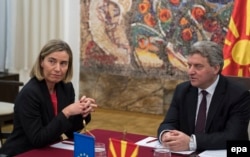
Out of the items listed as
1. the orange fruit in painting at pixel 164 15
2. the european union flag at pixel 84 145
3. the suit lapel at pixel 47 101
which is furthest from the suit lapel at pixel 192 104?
the orange fruit in painting at pixel 164 15

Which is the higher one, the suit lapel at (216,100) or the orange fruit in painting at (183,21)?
the orange fruit in painting at (183,21)

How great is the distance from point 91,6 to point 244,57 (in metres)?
2.60

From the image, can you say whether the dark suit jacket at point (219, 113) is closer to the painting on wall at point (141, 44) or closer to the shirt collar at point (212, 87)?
the shirt collar at point (212, 87)

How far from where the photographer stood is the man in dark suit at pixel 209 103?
2.34 metres

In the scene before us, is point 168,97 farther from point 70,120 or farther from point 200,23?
point 70,120

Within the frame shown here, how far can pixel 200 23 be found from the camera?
17.2 feet

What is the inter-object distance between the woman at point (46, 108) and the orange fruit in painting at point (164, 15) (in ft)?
10.4

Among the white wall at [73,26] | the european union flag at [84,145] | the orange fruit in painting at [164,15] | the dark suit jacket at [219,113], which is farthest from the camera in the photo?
the white wall at [73,26]

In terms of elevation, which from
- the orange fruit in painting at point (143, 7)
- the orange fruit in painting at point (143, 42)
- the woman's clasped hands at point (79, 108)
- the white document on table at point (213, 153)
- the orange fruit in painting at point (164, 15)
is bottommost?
the white document on table at point (213, 153)

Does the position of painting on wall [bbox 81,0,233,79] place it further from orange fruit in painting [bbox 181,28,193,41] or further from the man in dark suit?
the man in dark suit

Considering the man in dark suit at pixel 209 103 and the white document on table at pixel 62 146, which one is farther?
the man in dark suit at pixel 209 103

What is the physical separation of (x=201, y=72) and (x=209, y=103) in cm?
18

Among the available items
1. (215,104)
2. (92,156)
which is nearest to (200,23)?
(215,104)

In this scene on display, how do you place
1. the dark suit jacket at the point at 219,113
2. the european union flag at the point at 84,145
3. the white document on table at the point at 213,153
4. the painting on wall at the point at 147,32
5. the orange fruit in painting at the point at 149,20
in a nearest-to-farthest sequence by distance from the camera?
the european union flag at the point at 84,145, the white document on table at the point at 213,153, the dark suit jacket at the point at 219,113, the painting on wall at the point at 147,32, the orange fruit in painting at the point at 149,20
